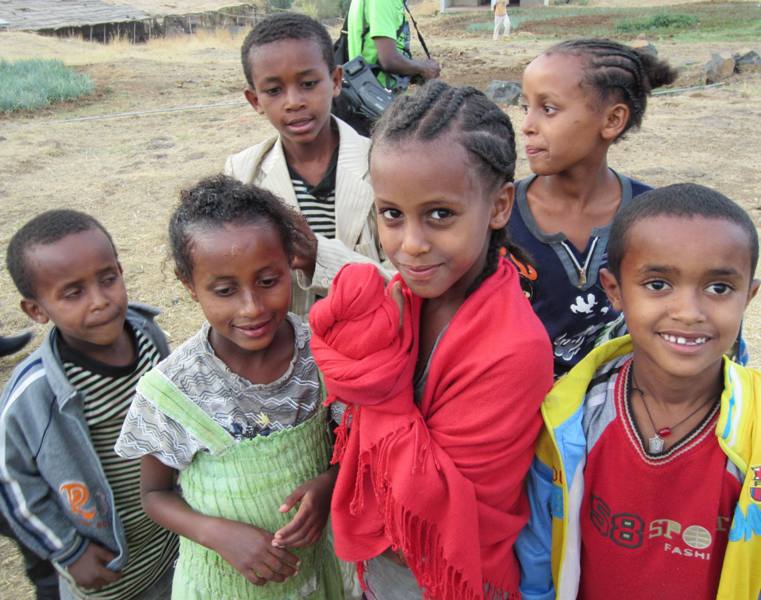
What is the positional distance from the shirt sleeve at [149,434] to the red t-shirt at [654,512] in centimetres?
90

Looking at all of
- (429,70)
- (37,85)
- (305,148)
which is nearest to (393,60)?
(429,70)

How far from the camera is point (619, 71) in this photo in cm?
189

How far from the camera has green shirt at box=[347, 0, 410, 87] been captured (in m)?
3.59

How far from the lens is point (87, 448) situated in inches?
66.8

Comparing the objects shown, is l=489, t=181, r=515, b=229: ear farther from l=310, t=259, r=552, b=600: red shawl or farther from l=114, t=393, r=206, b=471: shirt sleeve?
l=114, t=393, r=206, b=471: shirt sleeve

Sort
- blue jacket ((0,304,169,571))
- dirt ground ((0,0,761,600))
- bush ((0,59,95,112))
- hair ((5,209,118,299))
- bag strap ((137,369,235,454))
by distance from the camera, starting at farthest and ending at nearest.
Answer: bush ((0,59,95,112)) < dirt ground ((0,0,761,600)) < hair ((5,209,118,299)) < blue jacket ((0,304,169,571)) < bag strap ((137,369,235,454))

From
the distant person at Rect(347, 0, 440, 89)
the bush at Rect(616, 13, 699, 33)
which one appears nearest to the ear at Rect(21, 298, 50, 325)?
the distant person at Rect(347, 0, 440, 89)

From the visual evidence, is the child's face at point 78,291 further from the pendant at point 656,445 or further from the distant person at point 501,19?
the distant person at point 501,19

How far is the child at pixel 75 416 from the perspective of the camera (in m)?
1.64

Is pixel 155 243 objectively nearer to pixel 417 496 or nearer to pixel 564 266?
pixel 564 266

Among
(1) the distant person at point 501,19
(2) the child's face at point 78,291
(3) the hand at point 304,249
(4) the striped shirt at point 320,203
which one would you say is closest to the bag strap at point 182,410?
(2) the child's face at point 78,291

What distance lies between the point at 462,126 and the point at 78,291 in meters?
1.14

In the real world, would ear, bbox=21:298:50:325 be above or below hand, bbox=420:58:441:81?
below

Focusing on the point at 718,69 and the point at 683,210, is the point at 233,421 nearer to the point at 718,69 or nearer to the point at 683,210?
the point at 683,210
